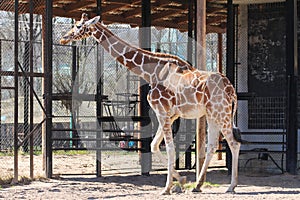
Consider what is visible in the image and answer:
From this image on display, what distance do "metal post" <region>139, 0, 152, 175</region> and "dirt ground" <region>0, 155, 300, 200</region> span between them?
290mm

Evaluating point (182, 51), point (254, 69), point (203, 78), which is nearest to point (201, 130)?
point (203, 78)

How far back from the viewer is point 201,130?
31.9 ft

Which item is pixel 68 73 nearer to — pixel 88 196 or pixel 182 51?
pixel 182 51

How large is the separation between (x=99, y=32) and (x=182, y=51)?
6.61 meters

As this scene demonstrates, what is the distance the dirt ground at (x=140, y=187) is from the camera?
8.68m

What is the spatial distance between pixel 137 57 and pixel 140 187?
221 centimetres

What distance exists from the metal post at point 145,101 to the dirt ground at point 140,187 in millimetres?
290

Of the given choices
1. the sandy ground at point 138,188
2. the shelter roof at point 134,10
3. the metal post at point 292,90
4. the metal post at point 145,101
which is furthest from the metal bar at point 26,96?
the metal post at point 292,90

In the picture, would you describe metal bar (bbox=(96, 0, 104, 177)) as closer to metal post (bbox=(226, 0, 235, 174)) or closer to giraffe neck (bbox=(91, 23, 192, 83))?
giraffe neck (bbox=(91, 23, 192, 83))

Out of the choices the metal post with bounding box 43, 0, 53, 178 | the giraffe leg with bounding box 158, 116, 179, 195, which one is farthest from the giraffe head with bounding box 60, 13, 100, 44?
the giraffe leg with bounding box 158, 116, 179, 195

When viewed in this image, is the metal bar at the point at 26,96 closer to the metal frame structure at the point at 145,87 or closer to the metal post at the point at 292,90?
the metal frame structure at the point at 145,87

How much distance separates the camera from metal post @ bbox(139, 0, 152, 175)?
11789 mm

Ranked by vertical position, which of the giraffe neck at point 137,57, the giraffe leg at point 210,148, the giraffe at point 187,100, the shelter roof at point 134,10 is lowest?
the giraffe leg at point 210,148

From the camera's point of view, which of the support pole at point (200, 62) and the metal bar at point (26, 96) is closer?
the support pole at point (200, 62)
